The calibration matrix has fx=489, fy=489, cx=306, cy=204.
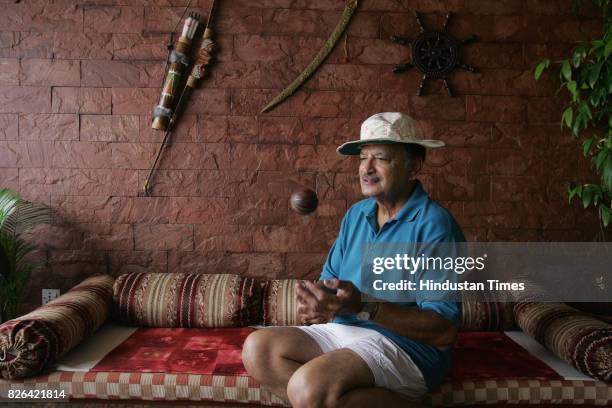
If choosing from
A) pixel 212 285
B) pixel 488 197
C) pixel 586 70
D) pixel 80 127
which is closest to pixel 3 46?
pixel 80 127

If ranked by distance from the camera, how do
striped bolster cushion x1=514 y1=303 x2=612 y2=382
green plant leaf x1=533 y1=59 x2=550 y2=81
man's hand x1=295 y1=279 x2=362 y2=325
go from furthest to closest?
green plant leaf x1=533 y1=59 x2=550 y2=81 → striped bolster cushion x1=514 y1=303 x2=612 y2=382 → man's hand x1=295 y1=279 x2=362 y2=325

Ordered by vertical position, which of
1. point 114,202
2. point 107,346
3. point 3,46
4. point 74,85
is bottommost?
point 107,346

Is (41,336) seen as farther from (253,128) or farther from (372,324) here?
(253,128)

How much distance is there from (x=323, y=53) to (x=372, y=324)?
1.60 metres

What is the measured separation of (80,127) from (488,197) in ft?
7.72

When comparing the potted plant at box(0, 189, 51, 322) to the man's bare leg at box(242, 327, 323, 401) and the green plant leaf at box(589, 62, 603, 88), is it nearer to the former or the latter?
the man's bare leg at box(242, 327, 323, 401)

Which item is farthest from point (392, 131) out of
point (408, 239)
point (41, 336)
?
point (41, 336)

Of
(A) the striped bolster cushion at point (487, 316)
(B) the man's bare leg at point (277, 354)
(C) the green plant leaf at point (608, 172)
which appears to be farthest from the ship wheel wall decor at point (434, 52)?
(B) the man's bare leg at point (277, 354)

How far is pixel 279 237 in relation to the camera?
2.81 meters

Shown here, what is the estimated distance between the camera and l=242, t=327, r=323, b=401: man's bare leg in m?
1.74

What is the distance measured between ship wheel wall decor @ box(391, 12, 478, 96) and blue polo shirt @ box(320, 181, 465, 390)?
1.10 m

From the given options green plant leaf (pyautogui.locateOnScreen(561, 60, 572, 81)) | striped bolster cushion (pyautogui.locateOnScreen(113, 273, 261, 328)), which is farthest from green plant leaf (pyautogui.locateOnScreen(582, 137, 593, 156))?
striped bolster cushion (pyautogui.locateOnScreen(113, 273, 261, 328))

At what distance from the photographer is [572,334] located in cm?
200

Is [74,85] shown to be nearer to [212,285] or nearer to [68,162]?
[68,162]
